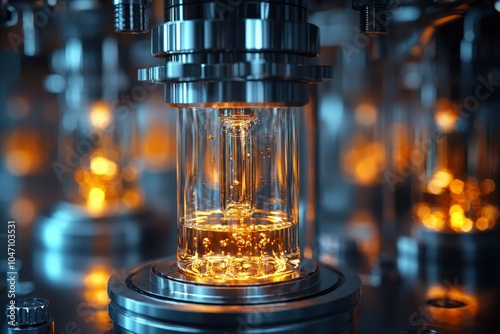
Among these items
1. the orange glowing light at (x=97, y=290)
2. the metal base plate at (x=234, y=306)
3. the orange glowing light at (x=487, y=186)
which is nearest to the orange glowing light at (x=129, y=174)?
the orange glowing light at (x=97, y=290)

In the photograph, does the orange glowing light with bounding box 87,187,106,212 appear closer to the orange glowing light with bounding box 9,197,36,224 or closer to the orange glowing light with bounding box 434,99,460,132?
the orange glowing light with bounding box 9,197,36,224

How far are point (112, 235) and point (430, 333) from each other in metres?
0.60

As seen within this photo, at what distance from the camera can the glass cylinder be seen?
2.04ft

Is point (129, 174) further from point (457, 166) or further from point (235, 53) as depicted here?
point (235, 53)

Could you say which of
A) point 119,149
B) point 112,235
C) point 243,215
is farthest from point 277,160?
point 119,149

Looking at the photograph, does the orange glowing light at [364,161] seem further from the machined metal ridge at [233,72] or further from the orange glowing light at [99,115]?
the machined metal ridge at [233,72]

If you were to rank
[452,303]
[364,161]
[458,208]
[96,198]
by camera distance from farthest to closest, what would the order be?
[364,161]
[96,198]
[458,208]
[452,303]

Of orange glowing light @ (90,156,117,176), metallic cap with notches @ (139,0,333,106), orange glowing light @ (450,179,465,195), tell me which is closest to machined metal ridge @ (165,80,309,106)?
metallic cap with notches @ (139,0,333,106)

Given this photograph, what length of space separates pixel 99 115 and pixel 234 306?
0.84 meters

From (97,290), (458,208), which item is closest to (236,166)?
(97,290)

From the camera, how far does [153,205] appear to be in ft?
4.82

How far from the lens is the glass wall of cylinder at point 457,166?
1098 millimetres

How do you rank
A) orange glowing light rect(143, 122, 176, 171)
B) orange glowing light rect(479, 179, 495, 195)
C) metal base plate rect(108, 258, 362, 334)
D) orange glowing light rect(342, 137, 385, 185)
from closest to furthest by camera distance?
metal base plate rect(108, 258, 362, 334) < orange glowing light rect(479, 179, 495, 195) < orange glowing light rect(342, 137, 385, 185) < orange glowing light rect(143, 122, 176, 171)

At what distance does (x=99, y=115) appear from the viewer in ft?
4.38
